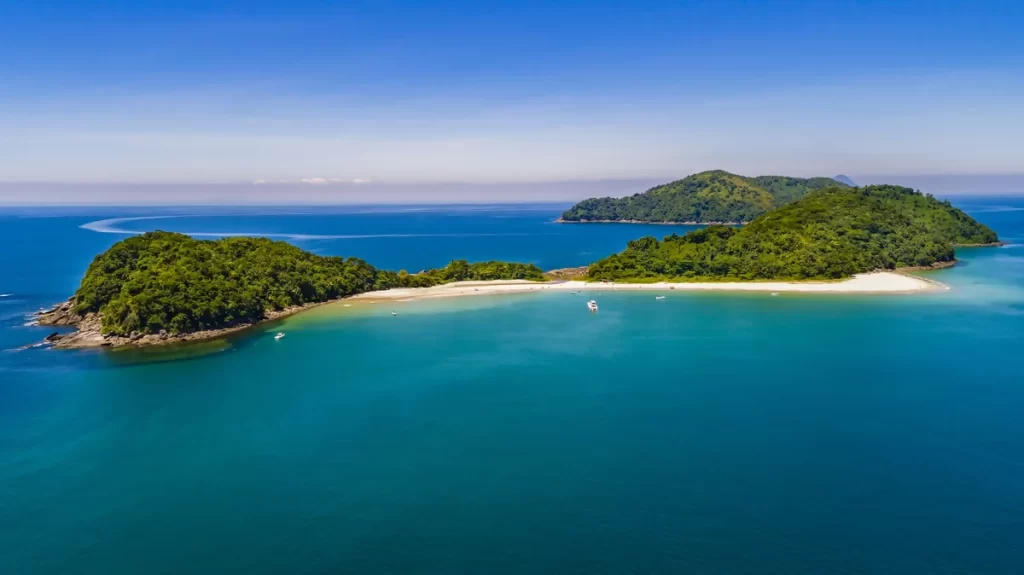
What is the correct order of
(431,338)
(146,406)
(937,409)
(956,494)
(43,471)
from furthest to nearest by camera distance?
(431,338) → (146,406) → (937,409) → (43,471) → (956,494)

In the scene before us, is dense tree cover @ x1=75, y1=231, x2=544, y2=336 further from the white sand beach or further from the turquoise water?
the turquoise water

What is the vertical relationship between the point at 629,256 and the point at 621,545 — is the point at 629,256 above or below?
above

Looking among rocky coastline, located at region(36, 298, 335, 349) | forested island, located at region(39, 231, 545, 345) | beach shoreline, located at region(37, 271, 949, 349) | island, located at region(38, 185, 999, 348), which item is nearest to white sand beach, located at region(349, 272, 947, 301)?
beach shoreline, located at region(37, 271, 949, 349)

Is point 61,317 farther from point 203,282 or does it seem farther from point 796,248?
point 796,248

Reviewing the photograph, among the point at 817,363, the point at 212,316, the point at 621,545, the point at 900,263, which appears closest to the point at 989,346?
the point at 817,363

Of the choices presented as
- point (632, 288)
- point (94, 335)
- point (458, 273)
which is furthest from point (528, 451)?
point (458, 273)

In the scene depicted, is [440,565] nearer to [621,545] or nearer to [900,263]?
[621,545]
